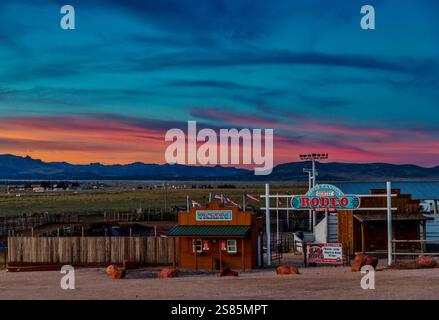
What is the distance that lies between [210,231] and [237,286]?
8642 millimetres

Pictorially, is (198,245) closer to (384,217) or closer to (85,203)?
(384,217)

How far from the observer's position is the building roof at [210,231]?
32.1 m

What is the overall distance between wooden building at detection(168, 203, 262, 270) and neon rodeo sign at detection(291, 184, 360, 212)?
317cm

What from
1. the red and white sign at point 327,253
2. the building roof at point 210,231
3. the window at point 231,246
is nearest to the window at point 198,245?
the building roof at point 210,231

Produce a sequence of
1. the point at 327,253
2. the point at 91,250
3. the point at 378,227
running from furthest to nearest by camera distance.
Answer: the point at 378,227 < the point at 91,250 < the point at 327,253

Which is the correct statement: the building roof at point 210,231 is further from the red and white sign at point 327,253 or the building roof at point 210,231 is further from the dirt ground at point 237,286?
the red and white sign at point 327,253

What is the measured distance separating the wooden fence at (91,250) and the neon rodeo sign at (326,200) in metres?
7.36

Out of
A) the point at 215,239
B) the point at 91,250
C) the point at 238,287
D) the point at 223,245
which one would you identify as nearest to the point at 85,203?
the point at 91,250

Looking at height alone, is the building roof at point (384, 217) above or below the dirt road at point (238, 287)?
above

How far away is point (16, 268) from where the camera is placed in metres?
34.5

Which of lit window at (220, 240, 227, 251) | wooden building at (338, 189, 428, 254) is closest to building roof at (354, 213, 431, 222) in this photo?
wooden building at (338, 189, 428, 254)

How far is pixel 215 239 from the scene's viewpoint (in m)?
33.1
